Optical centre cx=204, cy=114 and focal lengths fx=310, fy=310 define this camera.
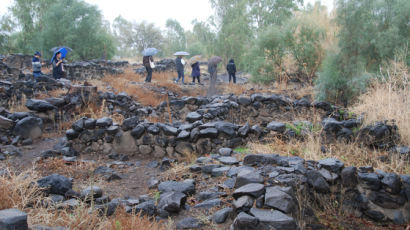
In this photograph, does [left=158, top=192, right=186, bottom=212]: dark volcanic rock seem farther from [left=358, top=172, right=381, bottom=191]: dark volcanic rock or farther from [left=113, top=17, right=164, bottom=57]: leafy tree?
[left=113, top=17, right=164, bottom=57]: leafy tree

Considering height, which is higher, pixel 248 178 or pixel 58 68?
pixel 58 68

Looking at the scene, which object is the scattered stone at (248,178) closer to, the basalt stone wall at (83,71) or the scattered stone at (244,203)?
the scattered stone at (244,203)

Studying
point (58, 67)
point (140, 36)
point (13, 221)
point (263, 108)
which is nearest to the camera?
point (13, 221)

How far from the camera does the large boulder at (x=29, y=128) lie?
668cm

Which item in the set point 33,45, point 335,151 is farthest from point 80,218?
point 33,45

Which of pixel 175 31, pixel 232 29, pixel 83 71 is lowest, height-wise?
pixel 83 71

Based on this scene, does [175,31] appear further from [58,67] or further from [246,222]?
[246,222]

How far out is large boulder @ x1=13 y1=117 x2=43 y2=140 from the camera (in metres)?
6.68

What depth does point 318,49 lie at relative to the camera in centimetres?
1392

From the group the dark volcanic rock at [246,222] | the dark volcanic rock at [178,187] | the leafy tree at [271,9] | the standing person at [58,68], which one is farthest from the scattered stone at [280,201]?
the leafy tree at [271,9]

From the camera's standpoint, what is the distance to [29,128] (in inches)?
266

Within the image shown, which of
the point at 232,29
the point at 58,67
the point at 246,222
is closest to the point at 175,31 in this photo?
the point at 232,29

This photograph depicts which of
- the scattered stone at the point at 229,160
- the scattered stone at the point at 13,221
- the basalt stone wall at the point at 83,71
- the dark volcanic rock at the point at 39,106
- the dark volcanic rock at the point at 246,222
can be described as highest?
the basalt stone wall at the point at 83,71

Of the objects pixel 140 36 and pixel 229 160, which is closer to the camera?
pixel 229 160
